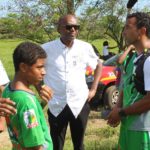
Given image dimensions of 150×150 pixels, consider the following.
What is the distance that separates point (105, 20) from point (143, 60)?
12.0 meters

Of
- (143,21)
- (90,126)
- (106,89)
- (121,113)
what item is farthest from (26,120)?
(106,89)

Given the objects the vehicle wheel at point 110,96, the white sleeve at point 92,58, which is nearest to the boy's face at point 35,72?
the white sleeve at point 92,58

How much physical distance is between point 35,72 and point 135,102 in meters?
0.84

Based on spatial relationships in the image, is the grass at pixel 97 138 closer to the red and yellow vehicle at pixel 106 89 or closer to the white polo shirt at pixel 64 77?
the red and yellow vehicle at pixel 106 89

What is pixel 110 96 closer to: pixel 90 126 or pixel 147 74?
pixel 90 126

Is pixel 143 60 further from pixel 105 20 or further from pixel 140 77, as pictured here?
pixel 105 20

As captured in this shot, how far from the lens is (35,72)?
294cm

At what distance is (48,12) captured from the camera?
13.8 m

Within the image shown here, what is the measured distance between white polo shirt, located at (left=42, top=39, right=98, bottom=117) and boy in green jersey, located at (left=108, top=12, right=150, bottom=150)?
1257 millimetres

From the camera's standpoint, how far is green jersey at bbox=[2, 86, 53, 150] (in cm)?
278

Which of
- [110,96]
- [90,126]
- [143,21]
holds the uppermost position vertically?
[143,21]

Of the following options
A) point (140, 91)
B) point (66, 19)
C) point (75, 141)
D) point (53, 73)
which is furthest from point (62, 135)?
point (140, 91)

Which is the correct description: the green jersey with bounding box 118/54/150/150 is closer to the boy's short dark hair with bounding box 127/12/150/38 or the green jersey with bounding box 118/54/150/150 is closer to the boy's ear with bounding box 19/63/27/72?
the boy's short dark hair with bounding box 127/12/150/38

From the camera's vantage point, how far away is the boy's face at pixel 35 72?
2922mm
